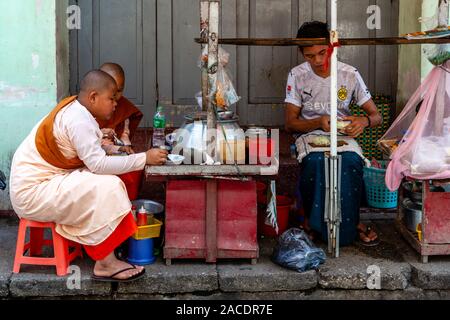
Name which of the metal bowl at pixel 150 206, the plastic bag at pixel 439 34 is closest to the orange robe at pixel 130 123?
the metal bowl at pixel 150 206

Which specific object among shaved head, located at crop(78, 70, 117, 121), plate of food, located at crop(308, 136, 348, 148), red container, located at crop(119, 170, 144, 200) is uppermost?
shaved head, located at crop(78, 70, 117, 121)

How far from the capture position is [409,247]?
186 inches

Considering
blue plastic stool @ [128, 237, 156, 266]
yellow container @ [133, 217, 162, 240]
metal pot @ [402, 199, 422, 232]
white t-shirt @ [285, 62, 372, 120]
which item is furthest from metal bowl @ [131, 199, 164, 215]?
metal pot @ [402, 199, 422, 232]

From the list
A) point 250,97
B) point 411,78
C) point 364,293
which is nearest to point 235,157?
point 364,293

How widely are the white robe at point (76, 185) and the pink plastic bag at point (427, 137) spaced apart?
1569 mm

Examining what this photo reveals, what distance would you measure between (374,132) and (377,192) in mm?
579

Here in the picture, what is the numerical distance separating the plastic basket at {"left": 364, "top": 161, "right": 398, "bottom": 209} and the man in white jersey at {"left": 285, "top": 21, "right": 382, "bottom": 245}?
641 mm

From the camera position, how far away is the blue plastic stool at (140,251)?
436 cm

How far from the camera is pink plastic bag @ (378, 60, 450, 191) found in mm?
4234

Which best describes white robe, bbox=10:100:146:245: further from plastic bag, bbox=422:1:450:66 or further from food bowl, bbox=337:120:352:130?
plastic bag, bbox=422:1:450:66

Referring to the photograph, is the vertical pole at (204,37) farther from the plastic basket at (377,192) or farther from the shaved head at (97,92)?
the plastic basket at (377,192)

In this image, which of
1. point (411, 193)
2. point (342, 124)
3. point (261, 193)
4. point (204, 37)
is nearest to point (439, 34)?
point (342, 124)

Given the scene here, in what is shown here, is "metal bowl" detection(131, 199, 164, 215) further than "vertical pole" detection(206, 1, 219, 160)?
Yes
